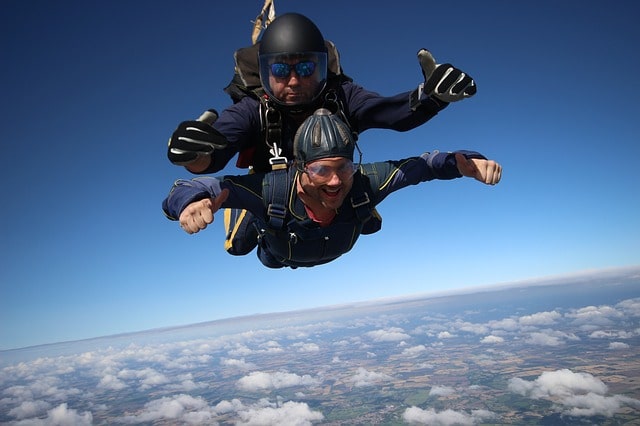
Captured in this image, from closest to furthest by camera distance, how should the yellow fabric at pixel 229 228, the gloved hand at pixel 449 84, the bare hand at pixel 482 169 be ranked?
the gloved hand at pixel 449 84 < the bare hand at pixel 482 169 < the yellow fabric at pixel 229 228

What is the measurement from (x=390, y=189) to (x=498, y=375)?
12888cm

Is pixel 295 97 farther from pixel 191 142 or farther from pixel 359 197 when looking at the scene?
pixel 191 142

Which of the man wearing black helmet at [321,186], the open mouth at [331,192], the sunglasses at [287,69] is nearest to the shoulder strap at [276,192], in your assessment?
the man wearing black helmet at [321,186]

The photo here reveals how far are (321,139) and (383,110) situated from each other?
1.41ft

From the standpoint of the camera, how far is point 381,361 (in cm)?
15875

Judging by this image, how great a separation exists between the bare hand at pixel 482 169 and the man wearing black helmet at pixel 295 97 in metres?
0.33

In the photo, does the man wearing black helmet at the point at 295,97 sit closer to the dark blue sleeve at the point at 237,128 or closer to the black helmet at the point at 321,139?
the dark blue sleeve at the point at 237,128

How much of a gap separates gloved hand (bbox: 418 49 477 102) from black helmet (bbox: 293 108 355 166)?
501 mm

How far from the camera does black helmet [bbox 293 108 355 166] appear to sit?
192cm

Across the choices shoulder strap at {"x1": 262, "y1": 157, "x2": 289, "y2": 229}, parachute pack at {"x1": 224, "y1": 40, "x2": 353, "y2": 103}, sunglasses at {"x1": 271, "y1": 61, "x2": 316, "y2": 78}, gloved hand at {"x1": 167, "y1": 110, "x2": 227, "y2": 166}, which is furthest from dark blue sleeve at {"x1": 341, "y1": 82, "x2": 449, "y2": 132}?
gloved hand at {"x1": 167, "y1": 110, "x2": 227, "y2": 166}

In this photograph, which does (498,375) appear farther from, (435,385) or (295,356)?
(295,356)

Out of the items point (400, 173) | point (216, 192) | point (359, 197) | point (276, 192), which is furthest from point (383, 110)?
point (216, 192)

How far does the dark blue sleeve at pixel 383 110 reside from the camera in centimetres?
187

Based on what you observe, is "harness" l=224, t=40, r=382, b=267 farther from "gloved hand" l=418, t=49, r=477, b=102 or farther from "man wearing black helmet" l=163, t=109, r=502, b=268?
"gloved hand" l=418, t=49, r=477, b=102
